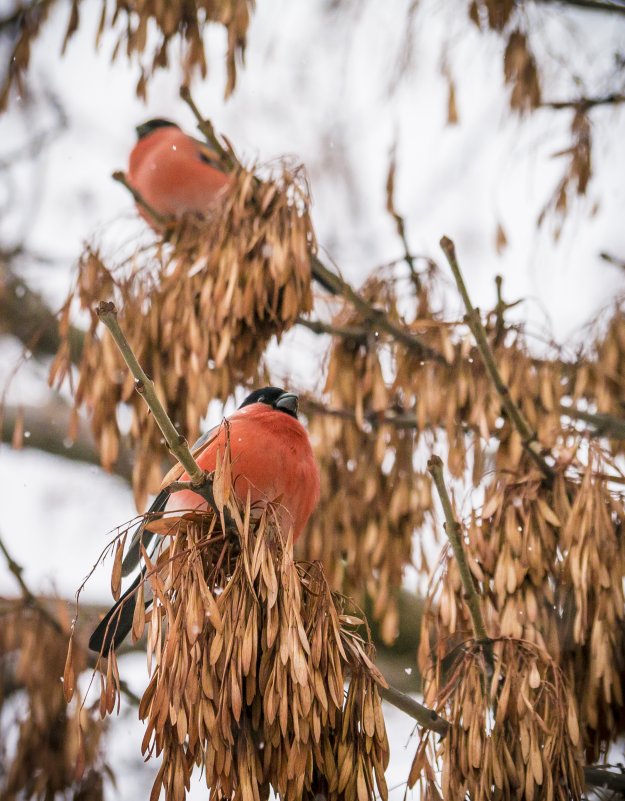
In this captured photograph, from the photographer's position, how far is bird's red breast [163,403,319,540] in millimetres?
2402

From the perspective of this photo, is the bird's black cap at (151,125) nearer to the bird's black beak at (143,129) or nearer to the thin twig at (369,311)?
the bird's black beak at (143,129)

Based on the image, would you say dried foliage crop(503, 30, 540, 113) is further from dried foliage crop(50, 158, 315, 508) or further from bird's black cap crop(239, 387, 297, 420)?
bird's black cap crop(239, 387, 297, 420)

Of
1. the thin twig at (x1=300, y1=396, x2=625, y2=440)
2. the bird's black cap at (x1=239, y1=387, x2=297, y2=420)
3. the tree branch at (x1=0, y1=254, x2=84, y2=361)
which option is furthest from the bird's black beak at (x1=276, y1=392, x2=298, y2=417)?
the tree branch at (x1=0, y1=254, x2=84, y2=361)

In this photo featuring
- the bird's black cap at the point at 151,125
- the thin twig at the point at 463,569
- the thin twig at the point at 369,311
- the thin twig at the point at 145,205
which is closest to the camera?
the thin twig at the point at 463,569

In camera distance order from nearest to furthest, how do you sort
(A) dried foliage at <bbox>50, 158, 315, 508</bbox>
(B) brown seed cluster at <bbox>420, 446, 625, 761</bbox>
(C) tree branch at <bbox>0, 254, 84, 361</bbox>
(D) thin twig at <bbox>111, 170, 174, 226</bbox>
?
(B) brown seed cluster at <bbox>420, 446, 625, 761</bbox> < (A) dried foliage at <bbox>50, 158, 315, 508</bbox> < (D) thin twig at <bbox>111, 170, 174, 226</bbox> < (C) tree branch at <bbox>0, 254, 84, 361</bbox>

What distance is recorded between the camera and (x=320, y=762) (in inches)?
64.6

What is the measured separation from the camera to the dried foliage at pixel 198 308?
8.70 ft

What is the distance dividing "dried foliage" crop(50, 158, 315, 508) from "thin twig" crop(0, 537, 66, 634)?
37 cm

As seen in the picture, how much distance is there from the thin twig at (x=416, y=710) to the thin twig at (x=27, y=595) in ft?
4.02

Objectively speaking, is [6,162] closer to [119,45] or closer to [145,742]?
[119,45]

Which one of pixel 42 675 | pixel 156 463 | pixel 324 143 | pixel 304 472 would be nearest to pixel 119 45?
pixel 156 463

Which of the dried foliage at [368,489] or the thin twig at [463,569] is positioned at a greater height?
the dried foliage at [368,489]

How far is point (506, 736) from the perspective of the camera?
6.53ft

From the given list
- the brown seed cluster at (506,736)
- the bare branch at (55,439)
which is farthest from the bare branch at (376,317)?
the bare branch at (55,439)
